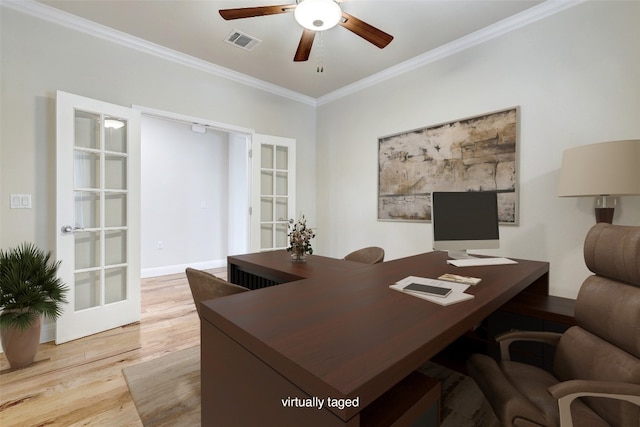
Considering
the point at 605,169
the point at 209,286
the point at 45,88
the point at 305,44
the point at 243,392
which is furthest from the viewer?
the point at 45,88

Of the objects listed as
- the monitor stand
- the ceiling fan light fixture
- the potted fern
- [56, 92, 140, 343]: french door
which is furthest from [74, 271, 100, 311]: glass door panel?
the monitor stand

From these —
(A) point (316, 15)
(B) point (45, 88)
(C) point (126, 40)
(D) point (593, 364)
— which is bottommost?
(D) point (593, 364)

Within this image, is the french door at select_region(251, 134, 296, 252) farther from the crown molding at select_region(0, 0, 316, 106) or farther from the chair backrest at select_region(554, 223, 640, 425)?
the chair backrest at select_region(554, 223, 640, 425)

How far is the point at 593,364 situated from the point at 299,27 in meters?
3.10

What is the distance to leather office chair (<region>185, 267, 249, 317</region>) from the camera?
153 cm

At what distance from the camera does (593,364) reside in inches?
41.6

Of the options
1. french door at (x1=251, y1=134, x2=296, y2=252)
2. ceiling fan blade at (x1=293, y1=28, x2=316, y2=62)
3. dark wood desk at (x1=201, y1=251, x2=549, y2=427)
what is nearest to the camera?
dark wood desk at (x1=201, y1=251, x2=549, y2=427)

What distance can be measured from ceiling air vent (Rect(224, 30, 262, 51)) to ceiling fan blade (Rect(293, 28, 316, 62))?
0.74 metres

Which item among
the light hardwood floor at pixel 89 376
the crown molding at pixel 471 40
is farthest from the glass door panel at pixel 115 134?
the crown molding at pixel 471 40

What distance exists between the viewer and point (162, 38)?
2850mm

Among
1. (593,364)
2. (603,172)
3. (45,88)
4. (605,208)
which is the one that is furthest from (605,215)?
(45,88)

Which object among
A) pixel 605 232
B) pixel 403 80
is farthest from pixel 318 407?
pixel 403 80

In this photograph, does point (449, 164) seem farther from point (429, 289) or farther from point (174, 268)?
point (174, 268)

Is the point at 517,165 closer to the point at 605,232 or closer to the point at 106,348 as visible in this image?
the point at 605,232
